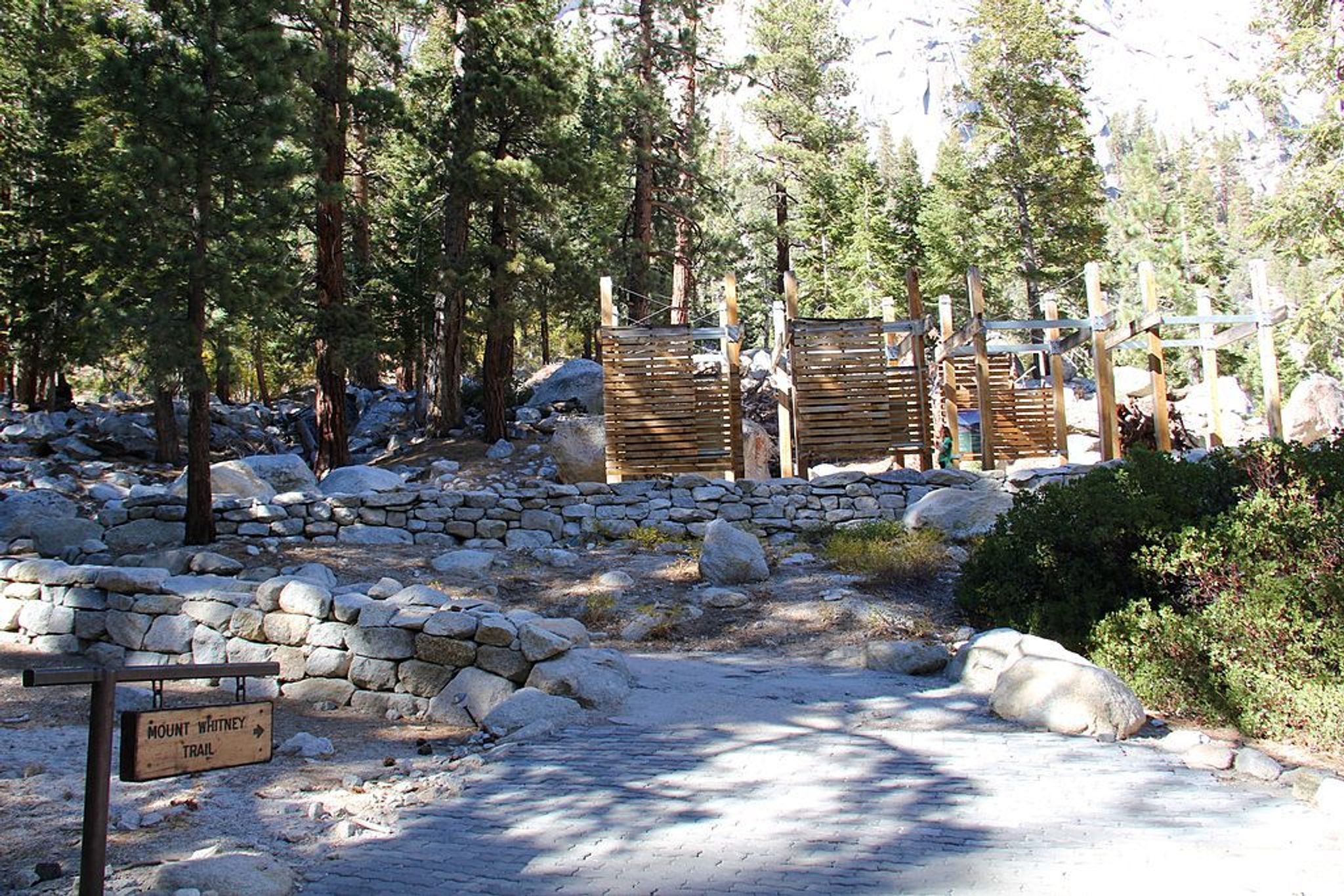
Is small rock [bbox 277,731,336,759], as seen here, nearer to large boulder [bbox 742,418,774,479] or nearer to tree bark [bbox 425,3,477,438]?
→ tree bark [bbox 425,3,477,438]

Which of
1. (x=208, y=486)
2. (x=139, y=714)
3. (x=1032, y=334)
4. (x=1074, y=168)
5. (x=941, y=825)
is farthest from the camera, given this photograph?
(x=1032, y=334)

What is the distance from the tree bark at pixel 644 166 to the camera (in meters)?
22.0

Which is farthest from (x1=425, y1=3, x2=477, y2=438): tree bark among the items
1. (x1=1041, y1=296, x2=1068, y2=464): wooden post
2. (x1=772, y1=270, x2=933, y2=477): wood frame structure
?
(x1=1041, y1=296, x2=1068, y2=464): wooden post

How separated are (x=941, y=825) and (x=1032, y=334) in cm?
3275

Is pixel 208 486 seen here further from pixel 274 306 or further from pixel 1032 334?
pixel 1032 334

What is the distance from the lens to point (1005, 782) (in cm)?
512

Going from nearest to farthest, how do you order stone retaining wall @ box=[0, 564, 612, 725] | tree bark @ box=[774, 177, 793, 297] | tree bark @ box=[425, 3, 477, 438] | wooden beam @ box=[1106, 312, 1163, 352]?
stone retaining wall @ box=[0, 564, 612, 725]
wooden beam @ box=[1106, 312, 1163, 352]
tree bark @ box=[425, 3, 477, 438]
tree bark @ box=[774, 177, 793, 297]

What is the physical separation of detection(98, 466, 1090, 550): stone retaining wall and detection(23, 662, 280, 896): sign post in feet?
30.5

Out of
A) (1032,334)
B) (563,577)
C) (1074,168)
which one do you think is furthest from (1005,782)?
(1032,334)

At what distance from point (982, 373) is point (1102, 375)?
1815mm

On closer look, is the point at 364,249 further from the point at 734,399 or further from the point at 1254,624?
the point at 1254,624

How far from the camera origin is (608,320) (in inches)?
607

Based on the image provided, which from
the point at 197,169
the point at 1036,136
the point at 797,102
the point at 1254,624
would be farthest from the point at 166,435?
the point at 1036,136

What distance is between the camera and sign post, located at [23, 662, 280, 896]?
3439mm
